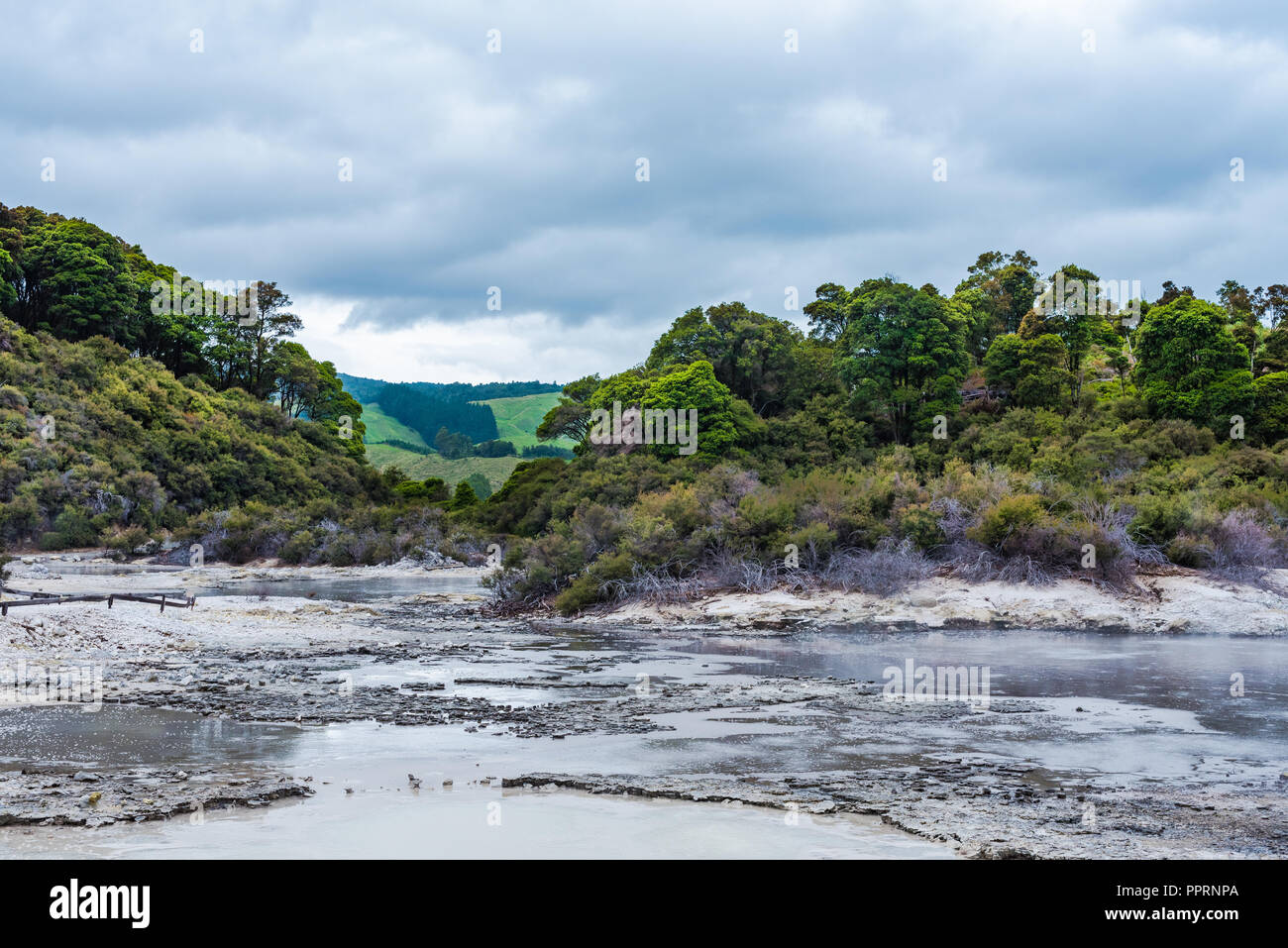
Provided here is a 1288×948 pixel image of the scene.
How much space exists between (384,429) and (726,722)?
173m

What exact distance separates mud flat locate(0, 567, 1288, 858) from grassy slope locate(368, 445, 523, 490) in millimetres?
99748

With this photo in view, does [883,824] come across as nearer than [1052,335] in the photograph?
Yes

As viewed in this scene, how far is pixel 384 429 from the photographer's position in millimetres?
177250

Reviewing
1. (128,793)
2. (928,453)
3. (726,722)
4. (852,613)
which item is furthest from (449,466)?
(128,793)

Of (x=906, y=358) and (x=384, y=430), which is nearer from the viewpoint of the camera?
(x=906, y=358)

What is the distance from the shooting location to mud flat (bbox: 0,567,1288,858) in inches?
282

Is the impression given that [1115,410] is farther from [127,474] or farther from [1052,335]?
[127,474]

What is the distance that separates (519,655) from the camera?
17281 mm

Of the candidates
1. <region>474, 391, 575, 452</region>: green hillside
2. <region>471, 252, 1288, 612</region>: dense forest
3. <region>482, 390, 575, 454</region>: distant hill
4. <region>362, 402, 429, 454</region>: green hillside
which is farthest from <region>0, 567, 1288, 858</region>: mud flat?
<region>362, 402, 429, 454</region>: green hillside

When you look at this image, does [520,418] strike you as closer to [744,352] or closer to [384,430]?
[384,430]

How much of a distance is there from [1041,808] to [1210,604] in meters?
16.5

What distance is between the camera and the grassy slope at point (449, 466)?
401ft

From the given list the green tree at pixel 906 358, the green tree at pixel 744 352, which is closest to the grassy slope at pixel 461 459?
the green tree at pixel 744 352
